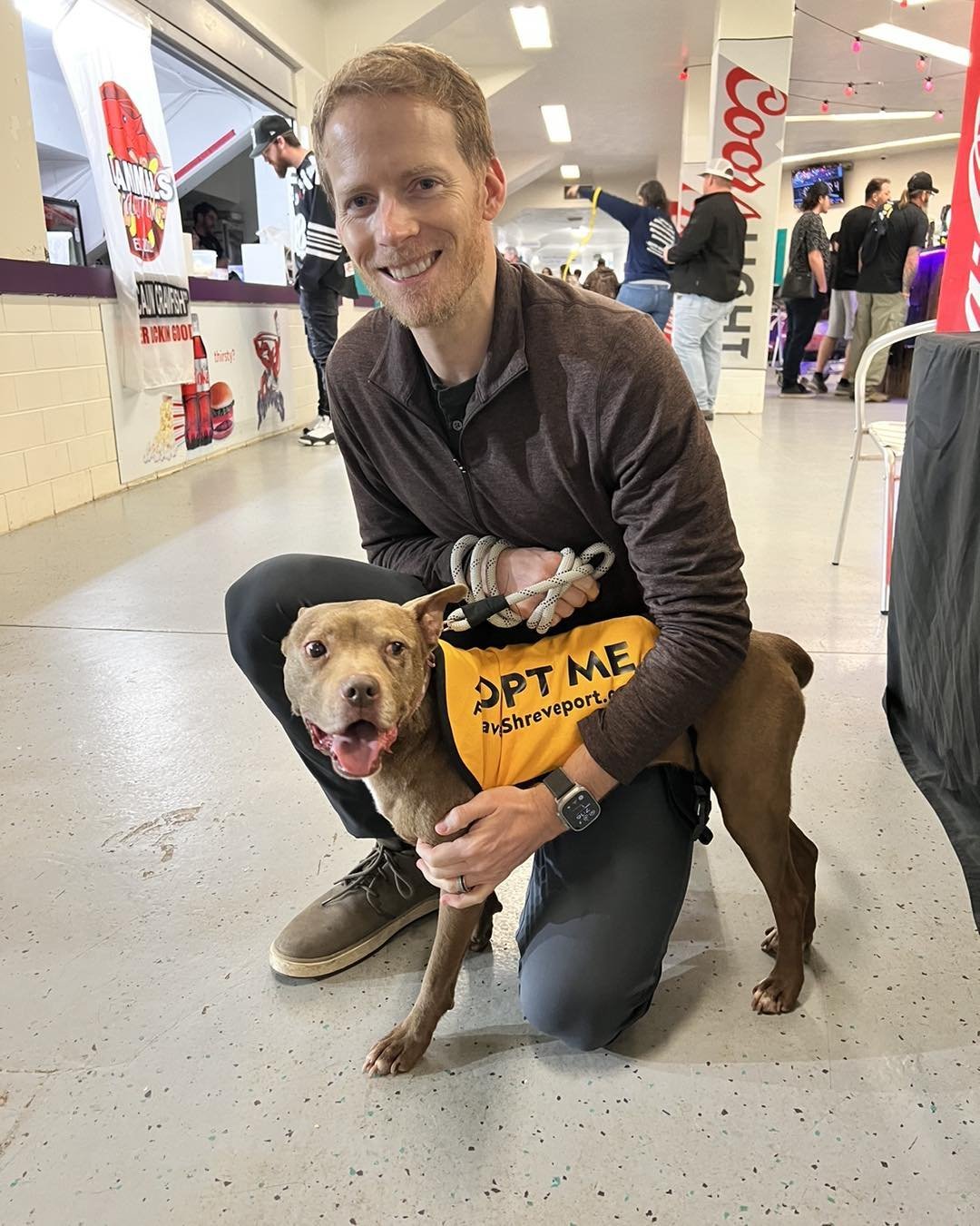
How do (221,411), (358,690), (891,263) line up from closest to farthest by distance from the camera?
(358,690), (221,411), (891,263)

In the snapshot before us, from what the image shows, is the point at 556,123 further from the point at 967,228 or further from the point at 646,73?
the point at 967,228

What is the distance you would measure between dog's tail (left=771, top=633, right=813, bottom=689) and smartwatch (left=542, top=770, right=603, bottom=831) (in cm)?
37

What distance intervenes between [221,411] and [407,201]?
5253mm

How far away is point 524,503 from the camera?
55.0 inches

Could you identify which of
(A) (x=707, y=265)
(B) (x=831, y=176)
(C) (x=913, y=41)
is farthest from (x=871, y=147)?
(A) (x=707, y=265)

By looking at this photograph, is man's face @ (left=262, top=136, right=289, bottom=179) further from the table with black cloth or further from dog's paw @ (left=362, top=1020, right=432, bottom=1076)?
dog's paw @ (left=362, top=1020, right=432, bottom=1076)

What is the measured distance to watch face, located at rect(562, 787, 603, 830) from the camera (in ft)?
4.11

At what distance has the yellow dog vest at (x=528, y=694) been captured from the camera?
4.05 feet

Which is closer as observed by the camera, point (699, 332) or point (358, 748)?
point (358, 748)

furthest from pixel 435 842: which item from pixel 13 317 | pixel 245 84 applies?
pixel 245 84

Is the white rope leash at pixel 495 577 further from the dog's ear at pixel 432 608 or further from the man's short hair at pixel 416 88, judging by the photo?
the man's short hair at pixel 416 88

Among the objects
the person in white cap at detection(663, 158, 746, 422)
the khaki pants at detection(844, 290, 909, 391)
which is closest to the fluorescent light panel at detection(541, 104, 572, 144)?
the khaki pants at detection(844, 290, 909, 391)

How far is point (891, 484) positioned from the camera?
282cm

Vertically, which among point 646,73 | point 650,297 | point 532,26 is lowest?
point 650,297
